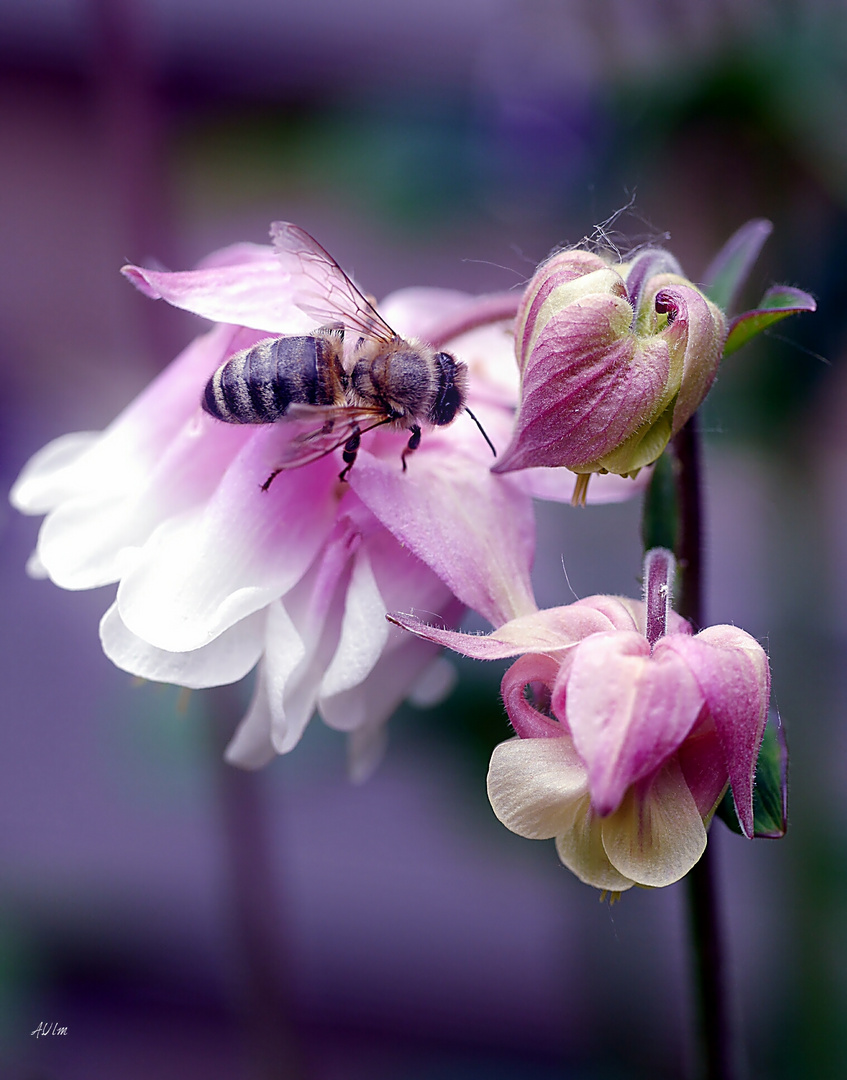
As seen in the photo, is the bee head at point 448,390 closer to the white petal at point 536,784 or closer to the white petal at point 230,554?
the white petal at point 230,554

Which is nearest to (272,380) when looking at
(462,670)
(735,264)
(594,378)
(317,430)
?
(317,430)

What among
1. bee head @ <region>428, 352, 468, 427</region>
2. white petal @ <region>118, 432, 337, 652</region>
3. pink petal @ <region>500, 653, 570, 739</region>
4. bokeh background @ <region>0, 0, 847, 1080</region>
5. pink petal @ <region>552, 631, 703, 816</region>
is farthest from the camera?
bokeh background @ <region>0, 0, 847, 1080</region>

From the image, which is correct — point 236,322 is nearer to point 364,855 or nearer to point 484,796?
point 484,796

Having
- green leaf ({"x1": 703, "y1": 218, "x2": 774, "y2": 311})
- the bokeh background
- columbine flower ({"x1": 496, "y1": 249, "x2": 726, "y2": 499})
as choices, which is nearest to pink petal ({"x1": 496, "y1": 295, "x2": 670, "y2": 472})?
columbine flower ({"x1": 496, "y1": 249, "x2": 726, "y2": 499})

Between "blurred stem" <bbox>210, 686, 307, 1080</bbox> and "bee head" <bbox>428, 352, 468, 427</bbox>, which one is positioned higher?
"bee head" <bbox>428, 352, 468, 427</bbox>

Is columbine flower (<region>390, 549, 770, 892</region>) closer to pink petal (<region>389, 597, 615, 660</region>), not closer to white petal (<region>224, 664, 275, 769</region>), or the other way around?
pink petal (<region>389, 597, 615, 660</region>)

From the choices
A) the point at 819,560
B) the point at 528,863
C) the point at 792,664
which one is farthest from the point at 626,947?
the point at 819,560

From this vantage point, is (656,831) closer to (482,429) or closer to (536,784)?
(536,784)
